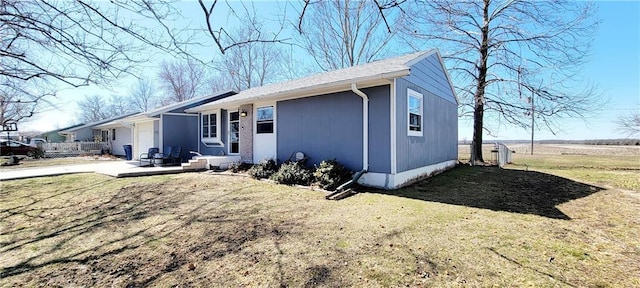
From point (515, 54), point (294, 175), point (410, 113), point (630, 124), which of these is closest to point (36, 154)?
point (294, 175)

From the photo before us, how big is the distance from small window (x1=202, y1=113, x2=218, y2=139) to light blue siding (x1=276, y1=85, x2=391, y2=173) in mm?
4232

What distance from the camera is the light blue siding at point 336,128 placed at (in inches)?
270

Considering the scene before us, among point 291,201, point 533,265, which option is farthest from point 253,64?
point 533,265

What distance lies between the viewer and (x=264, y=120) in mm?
9758

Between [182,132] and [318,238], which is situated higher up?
[182,132]

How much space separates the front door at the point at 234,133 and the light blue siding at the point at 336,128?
2.56m

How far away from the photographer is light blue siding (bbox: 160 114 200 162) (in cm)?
1289

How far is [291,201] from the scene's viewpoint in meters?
5.64

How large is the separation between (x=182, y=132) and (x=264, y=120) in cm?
590

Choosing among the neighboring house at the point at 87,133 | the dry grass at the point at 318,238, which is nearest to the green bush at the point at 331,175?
the dry grass at the point at 318,238

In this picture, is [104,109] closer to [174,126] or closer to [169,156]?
[174,126]

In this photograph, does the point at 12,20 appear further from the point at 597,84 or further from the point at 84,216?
the point at 597,84

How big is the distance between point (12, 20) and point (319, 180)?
18.5 ft

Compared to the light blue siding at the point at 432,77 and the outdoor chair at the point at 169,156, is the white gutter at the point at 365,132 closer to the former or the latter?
the light blue siding at the point at 432,77
